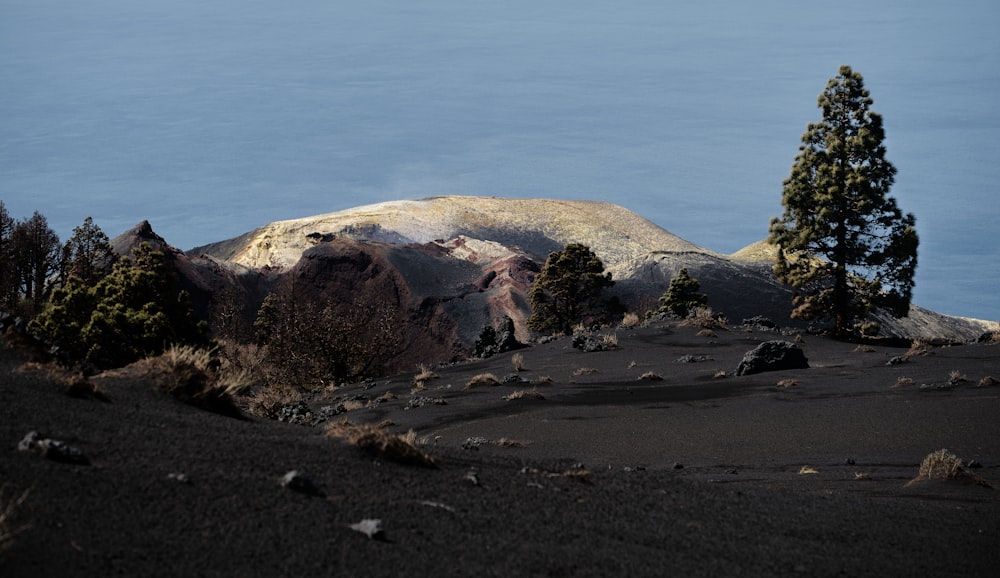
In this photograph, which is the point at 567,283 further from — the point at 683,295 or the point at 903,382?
the point at 903,382

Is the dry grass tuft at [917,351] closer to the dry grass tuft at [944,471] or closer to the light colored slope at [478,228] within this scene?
the dry grass tuft at [944,471]

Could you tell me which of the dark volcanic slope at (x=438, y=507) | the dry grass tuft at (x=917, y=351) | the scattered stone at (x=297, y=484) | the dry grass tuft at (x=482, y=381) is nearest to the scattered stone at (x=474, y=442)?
the dark volcanic slope at (x=438, y=507)

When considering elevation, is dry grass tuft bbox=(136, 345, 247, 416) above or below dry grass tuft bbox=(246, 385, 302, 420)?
above

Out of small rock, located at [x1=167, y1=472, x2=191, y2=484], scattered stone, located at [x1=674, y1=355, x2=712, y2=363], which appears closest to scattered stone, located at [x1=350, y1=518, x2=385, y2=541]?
small rock, located at [x1=167, y1=472, x2=191, y2=484]

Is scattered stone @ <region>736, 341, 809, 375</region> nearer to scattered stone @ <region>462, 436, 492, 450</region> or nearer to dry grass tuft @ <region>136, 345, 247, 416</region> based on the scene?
scattered stone @ <region>462, 436, 492, 450</region>

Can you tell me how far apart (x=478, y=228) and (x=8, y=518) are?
9879 centimetres

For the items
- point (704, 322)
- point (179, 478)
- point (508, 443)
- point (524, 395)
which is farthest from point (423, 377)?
point (179, 478)

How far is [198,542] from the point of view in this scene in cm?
763

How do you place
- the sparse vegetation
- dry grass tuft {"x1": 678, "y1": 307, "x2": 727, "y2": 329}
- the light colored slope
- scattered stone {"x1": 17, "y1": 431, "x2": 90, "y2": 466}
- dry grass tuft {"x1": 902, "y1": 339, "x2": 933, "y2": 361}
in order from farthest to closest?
the light colored slope
dry grass tuft {"x1": 678, "y1": 307, "x2": 727, "y2": 329}
dry grass tuft {"x1": 902, "y1": 339, "x2": 933, "y2": 361}
the sparse vegetation
scattered stone {"x1": 17, "y1": 431, "x2": 90, "y2": 466}

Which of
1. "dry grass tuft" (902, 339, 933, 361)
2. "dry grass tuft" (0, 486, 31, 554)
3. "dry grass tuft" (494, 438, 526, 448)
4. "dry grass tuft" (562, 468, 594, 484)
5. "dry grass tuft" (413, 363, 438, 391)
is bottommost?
Result: "dry grass tuft" (494, 438, 526, 448)

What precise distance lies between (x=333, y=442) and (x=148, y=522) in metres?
2.98

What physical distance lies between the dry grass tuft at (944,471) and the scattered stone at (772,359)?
11878mm

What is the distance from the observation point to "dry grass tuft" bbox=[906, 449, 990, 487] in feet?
A: 47.3

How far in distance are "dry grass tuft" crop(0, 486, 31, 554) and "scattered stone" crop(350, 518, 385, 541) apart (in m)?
2.34
